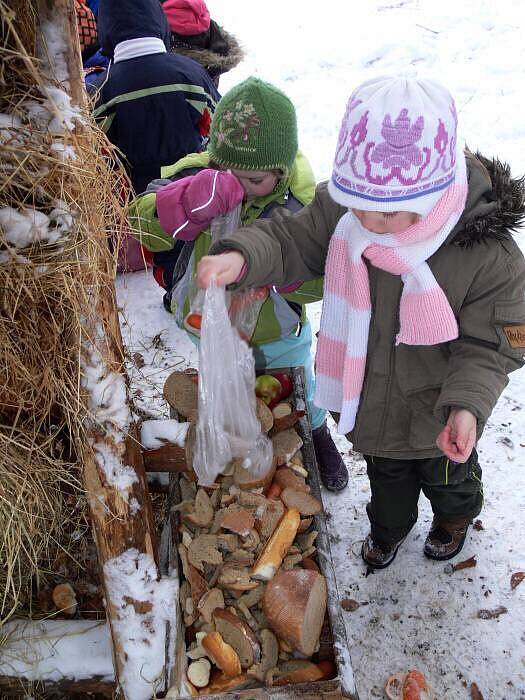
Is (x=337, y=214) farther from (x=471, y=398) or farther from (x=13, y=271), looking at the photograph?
(x=13, y=271)

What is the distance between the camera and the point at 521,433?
9.20ft

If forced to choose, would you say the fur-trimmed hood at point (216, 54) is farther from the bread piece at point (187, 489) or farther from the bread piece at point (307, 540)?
the bread piece at point (307, 540)

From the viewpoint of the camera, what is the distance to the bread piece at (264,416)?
199 centimetres

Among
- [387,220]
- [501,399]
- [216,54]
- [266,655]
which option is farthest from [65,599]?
[216,54]

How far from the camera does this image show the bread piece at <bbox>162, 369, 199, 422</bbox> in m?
2.12

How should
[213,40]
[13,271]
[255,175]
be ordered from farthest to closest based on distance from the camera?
[213,40] < [255,175] < [13,271]

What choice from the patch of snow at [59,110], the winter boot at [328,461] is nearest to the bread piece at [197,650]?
the winter boot at [328,461]

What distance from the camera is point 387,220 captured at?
1.39 meters

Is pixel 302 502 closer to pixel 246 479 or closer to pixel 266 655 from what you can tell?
pixel 246 479

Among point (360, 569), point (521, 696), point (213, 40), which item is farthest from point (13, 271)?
point (213, 40)

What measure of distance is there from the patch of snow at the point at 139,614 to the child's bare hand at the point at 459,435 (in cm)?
86

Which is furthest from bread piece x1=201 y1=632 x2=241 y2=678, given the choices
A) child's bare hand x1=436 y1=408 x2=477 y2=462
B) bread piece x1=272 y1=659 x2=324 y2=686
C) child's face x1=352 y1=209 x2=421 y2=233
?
child's face x1=352 y1=209 x2=421 y2=233

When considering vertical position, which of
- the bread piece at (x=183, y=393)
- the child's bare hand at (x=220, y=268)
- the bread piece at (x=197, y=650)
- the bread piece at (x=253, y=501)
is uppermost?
the child's bare hand at (x=220, y=268)

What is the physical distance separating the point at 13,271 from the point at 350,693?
1.25 m
